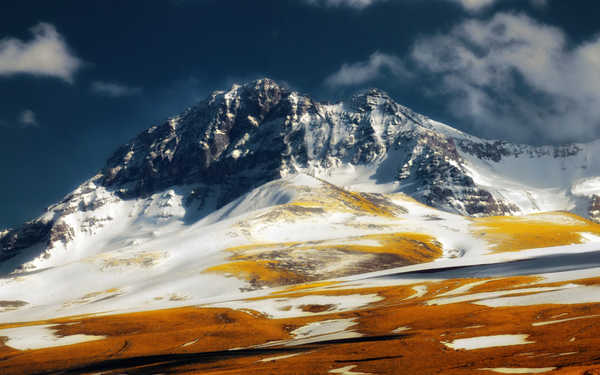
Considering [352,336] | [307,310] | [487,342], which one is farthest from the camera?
[307,310]

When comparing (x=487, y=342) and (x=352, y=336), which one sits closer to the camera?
(x=487, y=342)

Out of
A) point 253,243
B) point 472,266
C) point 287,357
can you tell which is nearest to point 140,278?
point 253,243

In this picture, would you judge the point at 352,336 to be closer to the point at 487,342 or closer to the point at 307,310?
the point at 487,342

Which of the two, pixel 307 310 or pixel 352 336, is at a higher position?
pixel 352 336

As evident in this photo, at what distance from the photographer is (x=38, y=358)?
29938 millimetres

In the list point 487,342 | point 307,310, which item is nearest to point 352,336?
point 487,342

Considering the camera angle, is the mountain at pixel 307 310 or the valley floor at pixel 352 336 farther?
the mountain at pixel 307 310

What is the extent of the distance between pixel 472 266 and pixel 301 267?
2931 centimetres

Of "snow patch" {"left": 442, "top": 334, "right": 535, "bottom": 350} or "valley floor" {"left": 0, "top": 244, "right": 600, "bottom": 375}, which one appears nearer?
"valley floor" {"left": 0, "top": 244, "right": 600, "bottom": 375}

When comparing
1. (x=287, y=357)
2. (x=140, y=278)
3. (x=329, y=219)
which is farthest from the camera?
(x=329, y=219)

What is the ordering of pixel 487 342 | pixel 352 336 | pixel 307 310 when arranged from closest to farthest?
pixel 487 342 < pixel 352 336 < pixel 307 310

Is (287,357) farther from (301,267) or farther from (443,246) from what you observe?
(443,246)

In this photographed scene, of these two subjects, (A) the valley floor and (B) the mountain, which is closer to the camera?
(A) the valley floor

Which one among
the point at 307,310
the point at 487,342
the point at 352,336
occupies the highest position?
the point at 487,342
